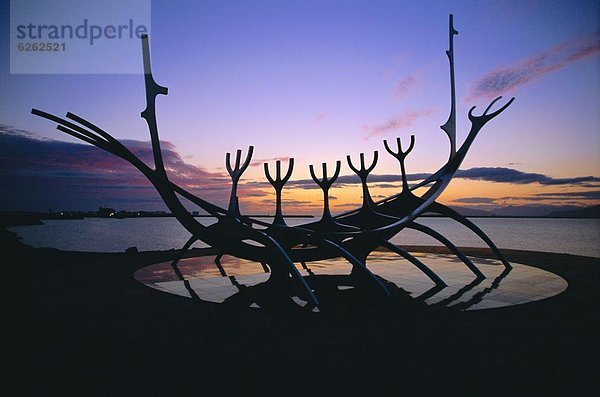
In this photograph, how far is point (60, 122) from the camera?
7340 mm

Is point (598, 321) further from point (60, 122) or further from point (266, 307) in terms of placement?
point (60, 122)

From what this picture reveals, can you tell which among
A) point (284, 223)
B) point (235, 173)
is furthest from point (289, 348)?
point (235, 173)

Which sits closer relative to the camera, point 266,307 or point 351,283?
point 266,307

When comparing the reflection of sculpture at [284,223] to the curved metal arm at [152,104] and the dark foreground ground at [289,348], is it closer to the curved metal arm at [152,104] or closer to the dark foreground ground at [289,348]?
the curved metal arm at [152,104]

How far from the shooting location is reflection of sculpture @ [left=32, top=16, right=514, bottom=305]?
27.0ft

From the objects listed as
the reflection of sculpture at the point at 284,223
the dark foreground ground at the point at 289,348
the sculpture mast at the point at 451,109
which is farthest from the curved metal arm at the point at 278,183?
the sculpture mast at the point at 451,109

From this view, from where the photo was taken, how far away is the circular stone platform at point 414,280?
27.0ft

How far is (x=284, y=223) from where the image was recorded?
975cm

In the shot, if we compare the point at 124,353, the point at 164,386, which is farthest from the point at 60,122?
the point at 164,386

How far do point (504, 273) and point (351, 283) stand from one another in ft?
16.4

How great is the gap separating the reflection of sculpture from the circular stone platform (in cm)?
73

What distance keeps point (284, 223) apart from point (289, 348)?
15.9ft

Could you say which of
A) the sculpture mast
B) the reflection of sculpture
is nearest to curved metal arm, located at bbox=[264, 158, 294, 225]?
the reflection of sculpture

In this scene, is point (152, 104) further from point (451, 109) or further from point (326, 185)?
point (451, 109)
